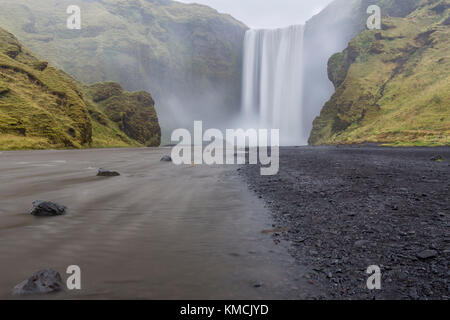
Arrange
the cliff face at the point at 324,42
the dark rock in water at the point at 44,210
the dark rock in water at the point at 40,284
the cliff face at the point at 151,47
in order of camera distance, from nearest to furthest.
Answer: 1. the dark rock in water at the point at 40,284
2. the dark rock in water at the point at 44,210
3. the cliff face at the point at 324,42
4. the cliff face at the point at 151,47

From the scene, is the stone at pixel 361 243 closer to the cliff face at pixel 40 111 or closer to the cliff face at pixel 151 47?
the cliff face at pixel 40 111

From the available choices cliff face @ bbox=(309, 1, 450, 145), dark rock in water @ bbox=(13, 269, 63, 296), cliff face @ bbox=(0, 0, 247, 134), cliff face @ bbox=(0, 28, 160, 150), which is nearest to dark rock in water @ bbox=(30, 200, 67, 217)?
dark rock in water @ bbox=(13, 269, 63, 296)

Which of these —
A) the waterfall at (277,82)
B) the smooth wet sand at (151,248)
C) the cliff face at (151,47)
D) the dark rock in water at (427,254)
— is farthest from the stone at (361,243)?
the cliff face at (151,47)

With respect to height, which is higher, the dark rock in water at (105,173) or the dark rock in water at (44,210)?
the dark rock in water at (105,173)

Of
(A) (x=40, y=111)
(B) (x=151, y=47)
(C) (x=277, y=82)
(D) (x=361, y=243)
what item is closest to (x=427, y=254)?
(D) (x=361, y=243)

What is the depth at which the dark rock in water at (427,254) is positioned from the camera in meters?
3.53

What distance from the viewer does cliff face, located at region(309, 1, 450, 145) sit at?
144 feet

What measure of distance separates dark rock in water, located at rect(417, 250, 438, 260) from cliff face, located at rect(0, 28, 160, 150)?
41.3 metres

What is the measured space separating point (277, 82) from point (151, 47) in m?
68.1

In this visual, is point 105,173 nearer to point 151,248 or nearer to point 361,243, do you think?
point 151,248

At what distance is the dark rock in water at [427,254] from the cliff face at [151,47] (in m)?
119

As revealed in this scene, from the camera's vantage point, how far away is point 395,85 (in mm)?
58906
